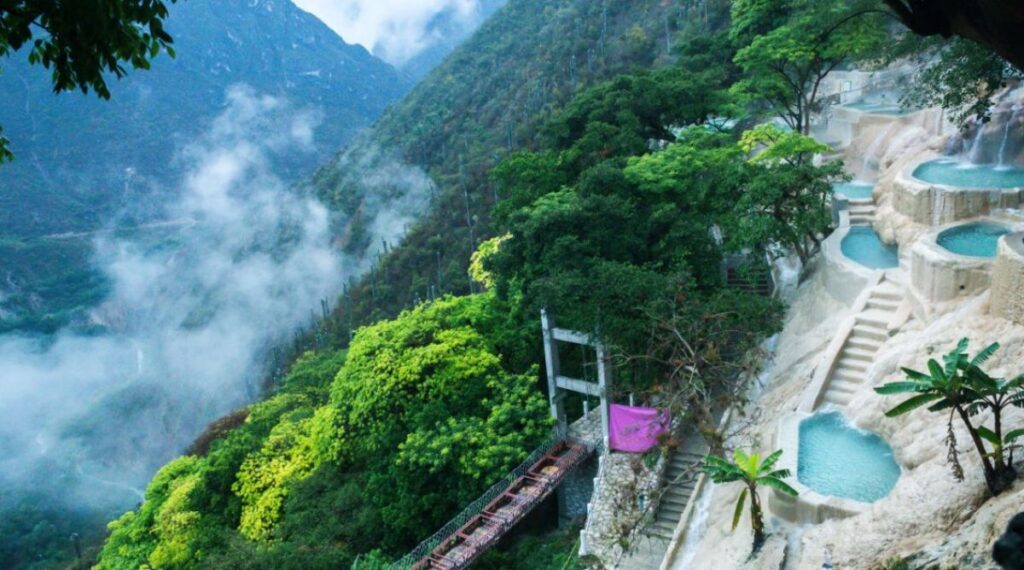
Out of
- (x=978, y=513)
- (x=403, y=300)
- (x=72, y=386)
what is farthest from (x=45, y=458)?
(x=978, y=513)

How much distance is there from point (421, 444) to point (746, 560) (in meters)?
8.88

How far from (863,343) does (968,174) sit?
6228 millimetres

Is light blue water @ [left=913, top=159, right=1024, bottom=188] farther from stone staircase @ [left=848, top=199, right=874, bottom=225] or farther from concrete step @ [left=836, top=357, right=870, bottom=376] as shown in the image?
concrete step @ [left=836, top=357, right=870, bottom=376]

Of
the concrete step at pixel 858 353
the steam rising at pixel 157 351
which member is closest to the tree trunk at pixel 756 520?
the concrete step at pixel 858 353

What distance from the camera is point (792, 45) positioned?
2014 cm

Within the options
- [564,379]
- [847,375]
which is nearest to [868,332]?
[847,375]

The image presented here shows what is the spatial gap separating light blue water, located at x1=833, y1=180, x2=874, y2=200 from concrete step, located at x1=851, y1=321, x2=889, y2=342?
277 inches

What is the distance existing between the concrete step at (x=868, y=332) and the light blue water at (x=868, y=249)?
2459 mm

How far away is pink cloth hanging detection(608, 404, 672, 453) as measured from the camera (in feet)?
48.8

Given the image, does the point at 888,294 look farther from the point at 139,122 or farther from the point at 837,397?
the point at 139,122

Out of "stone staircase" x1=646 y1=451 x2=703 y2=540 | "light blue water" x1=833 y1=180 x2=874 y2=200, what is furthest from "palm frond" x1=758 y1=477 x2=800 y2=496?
"light blue water" x1=833 y1=180 x2=874 y2=200

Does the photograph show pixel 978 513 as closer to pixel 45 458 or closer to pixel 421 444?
pixel 421 444

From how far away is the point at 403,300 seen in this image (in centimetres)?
4909

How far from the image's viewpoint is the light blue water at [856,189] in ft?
61.6
